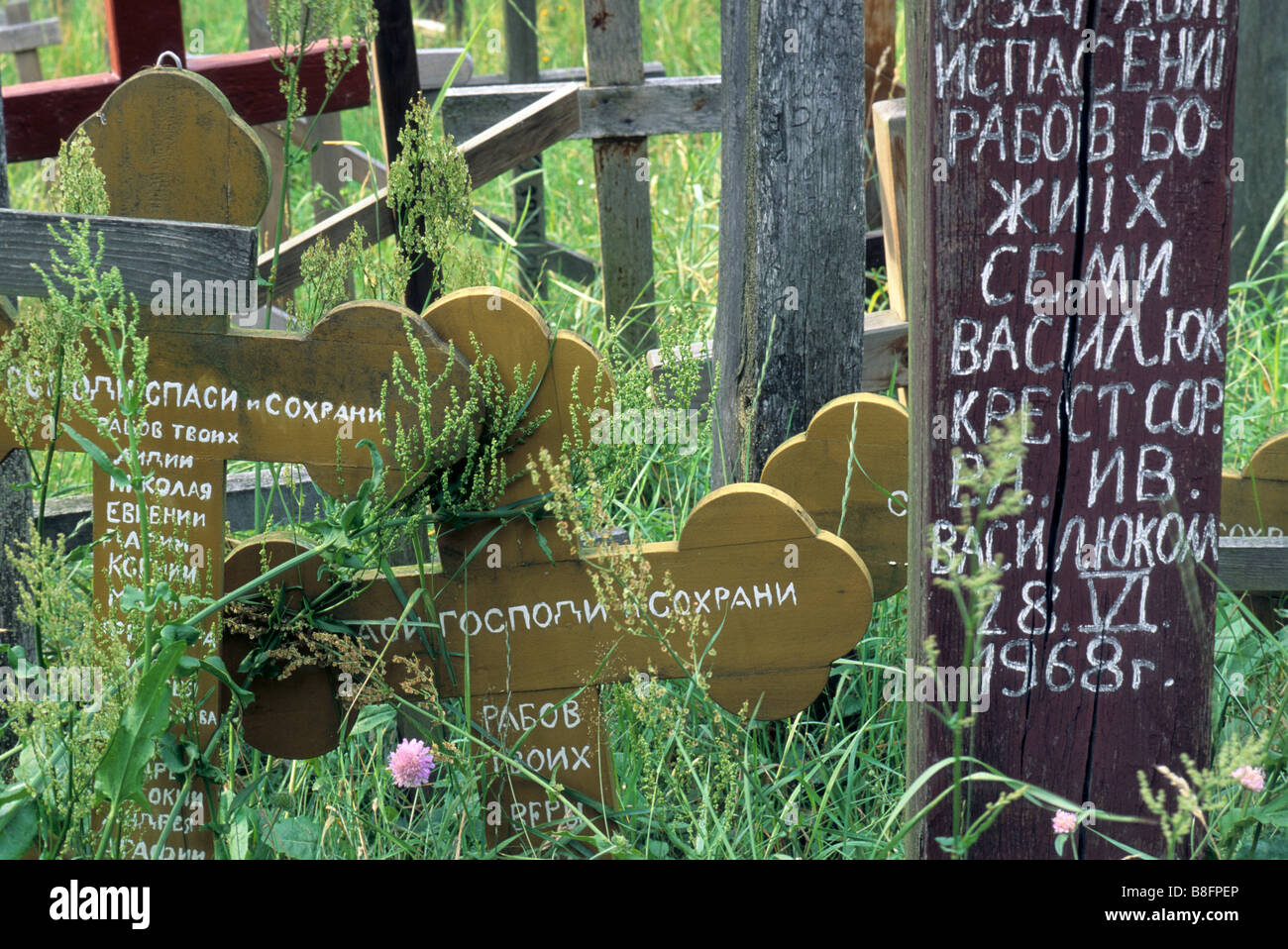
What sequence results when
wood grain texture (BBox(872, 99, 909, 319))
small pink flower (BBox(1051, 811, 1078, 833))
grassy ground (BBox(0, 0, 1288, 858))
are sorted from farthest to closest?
wood grain texture (BBox(872, 99, 909, 319)) < grassy ground (BBox(0, 0, 1288, 858)) < small pink flower (BBox(1051, 811, 1078, 833))

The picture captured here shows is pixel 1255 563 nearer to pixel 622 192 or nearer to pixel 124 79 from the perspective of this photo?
pixel 622 192

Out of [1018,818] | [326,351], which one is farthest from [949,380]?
[326,351]

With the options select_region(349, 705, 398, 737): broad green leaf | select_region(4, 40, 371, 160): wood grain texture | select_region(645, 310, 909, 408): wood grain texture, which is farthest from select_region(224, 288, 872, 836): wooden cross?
select_region(4, 40, 371, 160): wood grain texture

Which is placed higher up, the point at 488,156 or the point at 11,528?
the point at 488,156

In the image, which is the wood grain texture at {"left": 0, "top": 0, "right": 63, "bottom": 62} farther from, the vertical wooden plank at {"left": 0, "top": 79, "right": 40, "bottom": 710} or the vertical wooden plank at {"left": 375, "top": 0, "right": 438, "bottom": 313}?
the vertical wooden plank at {"left": 0, "top": 79, "right": 40, "bottom": 710}

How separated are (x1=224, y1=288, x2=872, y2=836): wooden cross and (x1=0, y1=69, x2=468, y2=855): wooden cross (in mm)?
128

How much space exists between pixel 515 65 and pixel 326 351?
3400mm

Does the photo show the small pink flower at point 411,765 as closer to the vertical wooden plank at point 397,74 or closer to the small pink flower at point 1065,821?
the small pink flower at point 1065,821

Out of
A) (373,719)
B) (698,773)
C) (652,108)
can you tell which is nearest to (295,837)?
(373,719)

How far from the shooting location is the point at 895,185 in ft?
10.3

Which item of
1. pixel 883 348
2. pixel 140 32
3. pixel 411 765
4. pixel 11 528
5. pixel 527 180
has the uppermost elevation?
pixel 140 32

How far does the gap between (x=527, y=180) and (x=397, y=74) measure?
1.77 m

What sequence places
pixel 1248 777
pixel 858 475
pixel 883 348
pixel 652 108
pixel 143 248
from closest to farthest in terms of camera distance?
pixel 1248 777, pixel 143 248, pixel 858 475, pixel 883 348, pixel 652 108

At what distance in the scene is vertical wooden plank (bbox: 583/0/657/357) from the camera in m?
3.79
